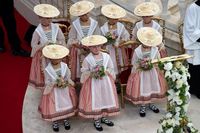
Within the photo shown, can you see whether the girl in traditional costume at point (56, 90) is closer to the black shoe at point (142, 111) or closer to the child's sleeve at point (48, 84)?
the child's sleeve at point (48, 84)

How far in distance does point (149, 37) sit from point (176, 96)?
182 centimetres

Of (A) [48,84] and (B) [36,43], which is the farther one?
(B) [36,43]

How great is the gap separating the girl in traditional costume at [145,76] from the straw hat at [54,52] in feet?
3.27

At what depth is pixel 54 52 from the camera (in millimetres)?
6598

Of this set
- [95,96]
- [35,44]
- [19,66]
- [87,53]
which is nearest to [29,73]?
[19,66]

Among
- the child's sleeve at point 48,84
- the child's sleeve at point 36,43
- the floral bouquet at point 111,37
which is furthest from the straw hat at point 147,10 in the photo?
the child's sleeve at point 48,84

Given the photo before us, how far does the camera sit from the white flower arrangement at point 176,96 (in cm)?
502

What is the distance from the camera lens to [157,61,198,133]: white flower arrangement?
16.5 feet

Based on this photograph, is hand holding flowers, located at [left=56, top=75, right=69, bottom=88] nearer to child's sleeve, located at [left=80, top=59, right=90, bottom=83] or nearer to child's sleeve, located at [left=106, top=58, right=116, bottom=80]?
child's sleeve, located at [left=80, top=59, right=90, bottom=83]

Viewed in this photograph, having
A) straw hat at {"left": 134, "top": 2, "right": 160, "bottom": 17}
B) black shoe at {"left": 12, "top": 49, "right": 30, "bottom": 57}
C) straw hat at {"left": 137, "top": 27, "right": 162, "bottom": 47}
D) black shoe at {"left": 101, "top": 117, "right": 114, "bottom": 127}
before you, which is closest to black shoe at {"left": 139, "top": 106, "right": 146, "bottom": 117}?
black shoe at {"left": 101, "top": 117, "right": 114, "bottom": 127}

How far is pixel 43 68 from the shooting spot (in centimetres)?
720

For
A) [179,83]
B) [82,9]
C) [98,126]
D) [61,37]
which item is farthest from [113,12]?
[179,83]

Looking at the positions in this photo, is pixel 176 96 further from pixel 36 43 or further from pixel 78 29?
pixel 36 43

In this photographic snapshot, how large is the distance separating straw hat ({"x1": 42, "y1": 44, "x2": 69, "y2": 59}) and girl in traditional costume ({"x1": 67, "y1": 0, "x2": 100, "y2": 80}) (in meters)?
0.58
